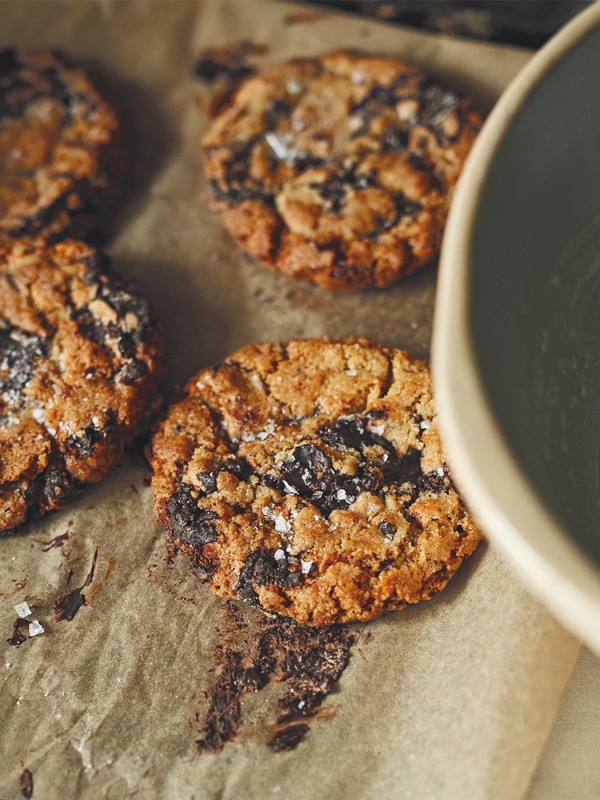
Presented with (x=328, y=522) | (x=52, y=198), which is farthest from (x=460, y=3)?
(x=328, y=522)

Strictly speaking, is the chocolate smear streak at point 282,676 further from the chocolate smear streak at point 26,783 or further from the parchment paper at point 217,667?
the chocolate smear streak at point 26,783

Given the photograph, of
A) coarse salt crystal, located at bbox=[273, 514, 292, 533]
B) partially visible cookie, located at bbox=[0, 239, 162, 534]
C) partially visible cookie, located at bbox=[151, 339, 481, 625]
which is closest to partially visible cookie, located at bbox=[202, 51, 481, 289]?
partially visible cookie, located at bbox=[151, 339, 481, 625]

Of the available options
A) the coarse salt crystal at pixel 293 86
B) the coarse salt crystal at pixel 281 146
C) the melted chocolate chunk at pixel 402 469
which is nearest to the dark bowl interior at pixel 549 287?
the melted chocolate chunk at pixel 402 469

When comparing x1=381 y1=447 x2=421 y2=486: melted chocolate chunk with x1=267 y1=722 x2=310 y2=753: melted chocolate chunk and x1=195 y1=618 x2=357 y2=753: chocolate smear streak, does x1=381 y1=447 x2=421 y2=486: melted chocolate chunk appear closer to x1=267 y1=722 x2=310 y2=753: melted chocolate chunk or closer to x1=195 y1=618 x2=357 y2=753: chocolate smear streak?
x1=195 y1=618 x2=357 y2=753: chocolate smear streak

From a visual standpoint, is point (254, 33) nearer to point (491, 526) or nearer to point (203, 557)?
point (203, 557)

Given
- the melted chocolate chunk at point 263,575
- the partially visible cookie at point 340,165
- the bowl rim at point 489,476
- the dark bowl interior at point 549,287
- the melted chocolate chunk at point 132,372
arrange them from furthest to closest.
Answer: the partially visible cookie at point 340,165 < the melted chocolate chunk at point 132,372 < the melted chocolate chunk at point 263,575 < the dark bowl interior at point 549,287 < the bowl rim at point 489,476
